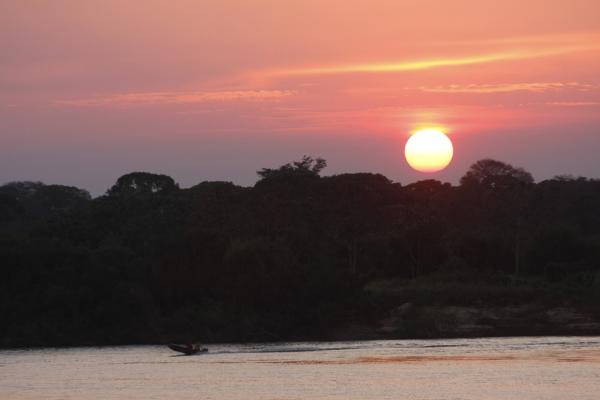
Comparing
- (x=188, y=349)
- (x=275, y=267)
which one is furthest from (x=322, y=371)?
(x=275, y=267)

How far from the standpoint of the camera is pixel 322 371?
2510 inches

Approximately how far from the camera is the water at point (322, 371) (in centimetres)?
5422

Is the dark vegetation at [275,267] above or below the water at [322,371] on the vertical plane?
above

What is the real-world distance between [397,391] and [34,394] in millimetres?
15839

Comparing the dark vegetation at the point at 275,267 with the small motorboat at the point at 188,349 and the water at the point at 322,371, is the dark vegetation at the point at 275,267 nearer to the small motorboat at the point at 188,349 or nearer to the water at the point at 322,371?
the water at the point at 322,371

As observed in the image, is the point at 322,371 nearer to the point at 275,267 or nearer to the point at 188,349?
the point at 188,349

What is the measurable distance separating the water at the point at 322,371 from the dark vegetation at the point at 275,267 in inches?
A: 190

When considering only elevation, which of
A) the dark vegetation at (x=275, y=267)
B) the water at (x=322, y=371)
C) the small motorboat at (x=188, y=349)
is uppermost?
the dark vegetation at (x=275, y=267)

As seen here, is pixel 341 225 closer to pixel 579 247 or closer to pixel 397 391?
pixel 579 247

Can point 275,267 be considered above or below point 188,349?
above

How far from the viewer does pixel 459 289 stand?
9275 centimetres

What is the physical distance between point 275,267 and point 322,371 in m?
27.2

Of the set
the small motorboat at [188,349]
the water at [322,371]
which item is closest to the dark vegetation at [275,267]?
the water at [322,371]

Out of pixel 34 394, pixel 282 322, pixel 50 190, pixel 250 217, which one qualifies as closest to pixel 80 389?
pixel 34 394
